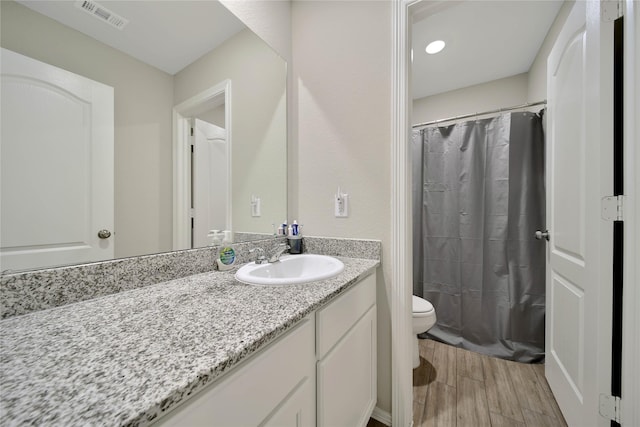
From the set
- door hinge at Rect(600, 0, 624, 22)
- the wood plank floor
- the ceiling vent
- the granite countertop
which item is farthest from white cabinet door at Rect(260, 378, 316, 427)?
door hinge at Rect(600, 0, 624, 22)

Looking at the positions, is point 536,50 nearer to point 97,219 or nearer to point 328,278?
point 328,278

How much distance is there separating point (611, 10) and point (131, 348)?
178 centimetres

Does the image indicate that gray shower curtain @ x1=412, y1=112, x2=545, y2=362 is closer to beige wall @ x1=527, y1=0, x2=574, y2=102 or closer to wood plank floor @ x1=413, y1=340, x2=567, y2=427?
wood plank floor @ x1=413, y1=340, x2=567, y2=427

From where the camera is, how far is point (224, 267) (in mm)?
1015

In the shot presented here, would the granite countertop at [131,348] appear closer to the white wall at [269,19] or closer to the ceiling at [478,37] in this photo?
the white wall at [269,19]

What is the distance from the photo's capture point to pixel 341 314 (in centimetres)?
85

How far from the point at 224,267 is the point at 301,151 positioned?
2.63 ft

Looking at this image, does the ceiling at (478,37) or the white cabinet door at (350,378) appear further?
the ceiling at (478,37)

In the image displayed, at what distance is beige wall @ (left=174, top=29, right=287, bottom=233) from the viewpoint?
1.09 metres

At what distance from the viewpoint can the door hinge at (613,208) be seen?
0.85 metres

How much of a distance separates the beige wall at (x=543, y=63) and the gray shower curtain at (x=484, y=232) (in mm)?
329

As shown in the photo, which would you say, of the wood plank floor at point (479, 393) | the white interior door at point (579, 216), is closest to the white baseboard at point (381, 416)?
the wood plank floor at point (479, 393)

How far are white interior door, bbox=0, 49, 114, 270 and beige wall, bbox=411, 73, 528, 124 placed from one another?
2.75m

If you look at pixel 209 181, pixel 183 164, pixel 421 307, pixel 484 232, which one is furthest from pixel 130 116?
pixel 484 232
